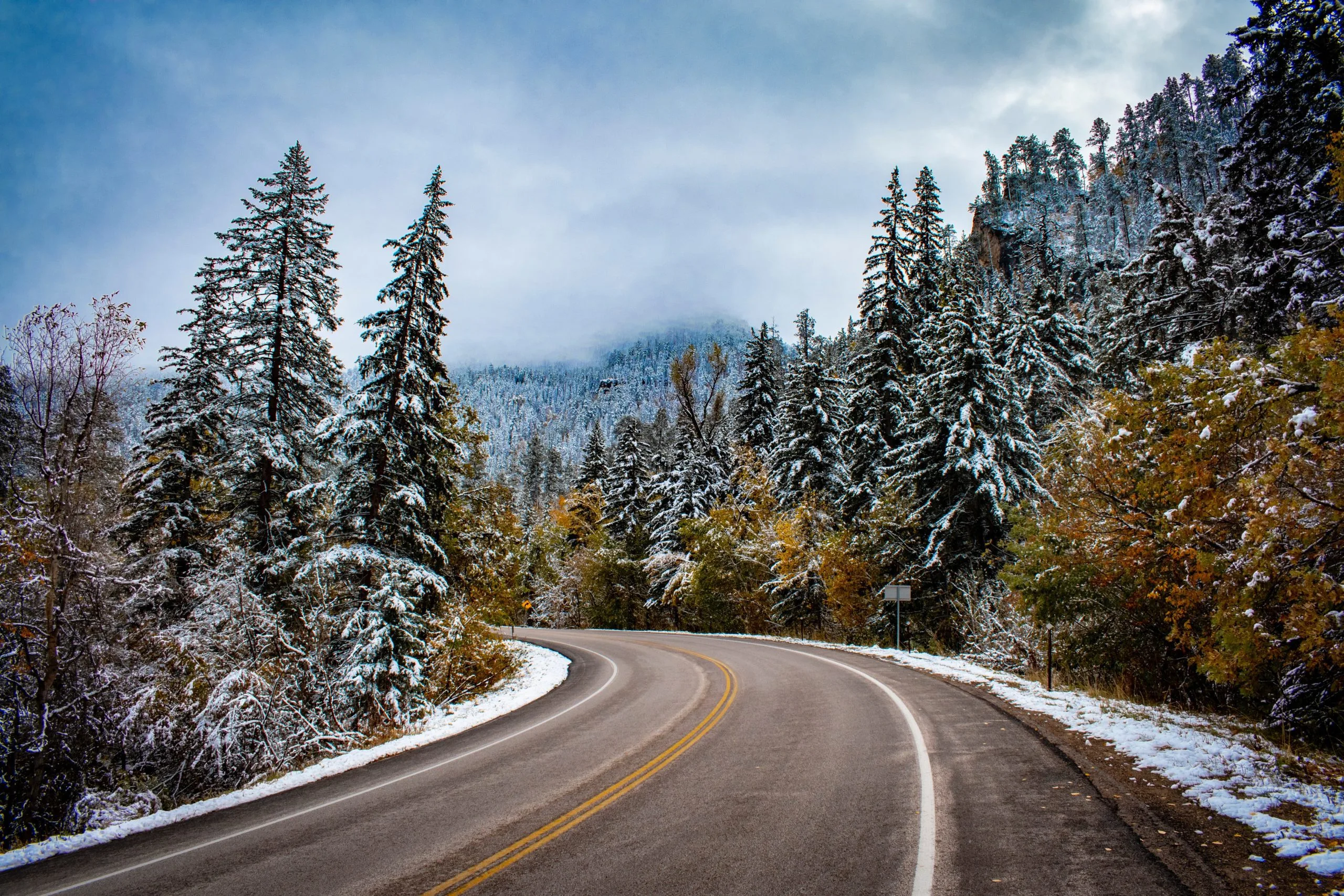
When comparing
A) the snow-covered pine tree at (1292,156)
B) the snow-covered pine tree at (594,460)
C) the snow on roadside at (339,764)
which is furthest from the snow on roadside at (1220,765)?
the snow-covered pine tree at (594,460)

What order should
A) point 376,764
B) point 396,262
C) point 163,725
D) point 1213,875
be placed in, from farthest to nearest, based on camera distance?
1. point 396,262
2. point 163,725
3. point 376,764
4. point 1213,875

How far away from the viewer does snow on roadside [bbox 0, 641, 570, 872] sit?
22.0 feet

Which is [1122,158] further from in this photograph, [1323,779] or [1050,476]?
[1323,779]

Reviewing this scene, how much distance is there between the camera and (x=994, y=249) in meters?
91.7

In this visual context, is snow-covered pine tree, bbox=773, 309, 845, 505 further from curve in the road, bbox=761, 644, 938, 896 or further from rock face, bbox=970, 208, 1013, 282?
rock face, bbox=970, 208, 1013, 282

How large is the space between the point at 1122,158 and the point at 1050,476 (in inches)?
4772

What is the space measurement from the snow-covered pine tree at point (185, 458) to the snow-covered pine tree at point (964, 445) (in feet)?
68.0

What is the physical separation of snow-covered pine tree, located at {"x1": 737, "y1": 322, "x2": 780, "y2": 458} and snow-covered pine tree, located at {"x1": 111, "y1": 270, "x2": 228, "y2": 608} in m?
25.2

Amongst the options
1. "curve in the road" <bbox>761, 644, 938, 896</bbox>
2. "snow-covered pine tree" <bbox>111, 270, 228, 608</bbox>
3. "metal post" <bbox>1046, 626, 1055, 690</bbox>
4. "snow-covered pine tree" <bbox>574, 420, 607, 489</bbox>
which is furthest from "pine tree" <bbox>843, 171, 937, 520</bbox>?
"snow-covered pine tree" <bbox>574, 420, 607, 489</bbox>

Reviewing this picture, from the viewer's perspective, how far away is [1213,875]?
169 inches

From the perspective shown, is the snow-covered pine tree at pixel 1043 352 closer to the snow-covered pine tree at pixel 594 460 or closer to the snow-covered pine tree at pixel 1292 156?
the snow-covered pine tree at pixel 1292 156

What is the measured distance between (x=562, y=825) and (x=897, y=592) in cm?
1555

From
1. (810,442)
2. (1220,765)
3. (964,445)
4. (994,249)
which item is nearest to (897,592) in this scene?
(964,445)

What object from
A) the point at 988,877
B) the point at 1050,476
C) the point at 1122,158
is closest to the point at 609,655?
the point at 1050,476
